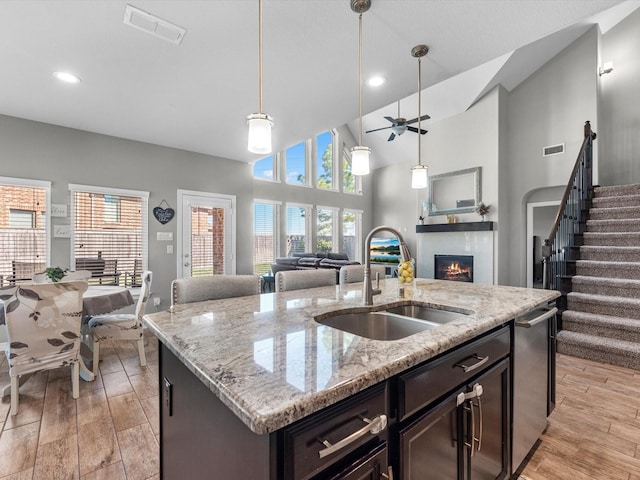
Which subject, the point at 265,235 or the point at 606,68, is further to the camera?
the point at 265,235

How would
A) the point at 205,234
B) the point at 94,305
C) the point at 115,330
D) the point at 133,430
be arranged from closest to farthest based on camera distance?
the point at 133,430 → the point at 94,305 → the point at 115,330 → the point at 205,234

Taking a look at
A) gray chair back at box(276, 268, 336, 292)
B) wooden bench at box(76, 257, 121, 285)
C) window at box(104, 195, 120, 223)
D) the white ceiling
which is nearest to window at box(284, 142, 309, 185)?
the white ceiling

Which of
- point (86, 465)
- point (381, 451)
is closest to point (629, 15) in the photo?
point (381, 451)

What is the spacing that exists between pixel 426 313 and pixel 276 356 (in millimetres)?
1099

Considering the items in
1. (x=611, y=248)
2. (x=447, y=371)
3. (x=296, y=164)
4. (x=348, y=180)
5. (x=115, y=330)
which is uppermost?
(x=296, y=164)

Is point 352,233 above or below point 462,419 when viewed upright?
above

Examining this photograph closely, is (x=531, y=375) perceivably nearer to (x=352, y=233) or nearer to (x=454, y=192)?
(x=454, y=192)

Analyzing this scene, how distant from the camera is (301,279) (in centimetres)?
229

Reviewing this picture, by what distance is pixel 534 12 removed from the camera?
222 centimetres

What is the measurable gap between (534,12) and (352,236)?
7.59 m

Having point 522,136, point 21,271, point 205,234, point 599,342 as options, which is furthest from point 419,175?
point 522,136

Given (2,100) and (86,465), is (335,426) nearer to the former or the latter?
(86,465)

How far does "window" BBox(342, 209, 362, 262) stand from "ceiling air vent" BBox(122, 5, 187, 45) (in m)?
7.19

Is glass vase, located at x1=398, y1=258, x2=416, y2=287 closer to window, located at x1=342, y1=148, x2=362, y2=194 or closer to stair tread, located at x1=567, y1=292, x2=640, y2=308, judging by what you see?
stair tread, located at x1=567, y1=292, x2=640, y2=308
